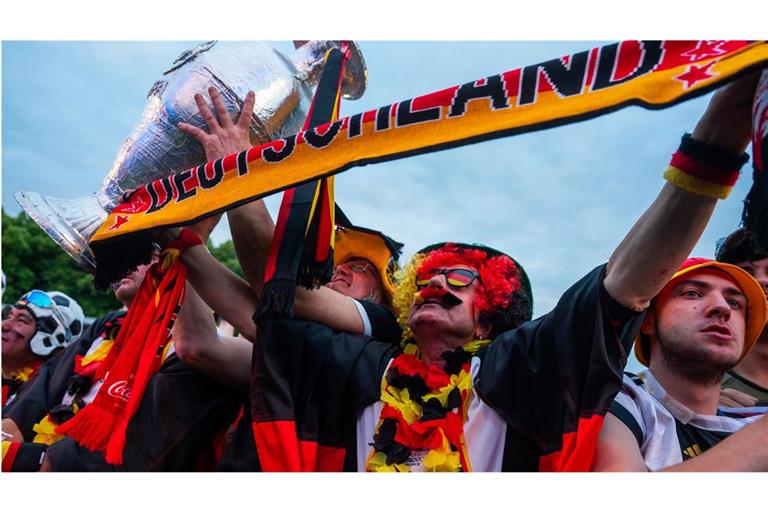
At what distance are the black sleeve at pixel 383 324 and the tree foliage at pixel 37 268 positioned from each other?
1810cm

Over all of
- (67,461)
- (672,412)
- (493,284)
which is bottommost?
(67,461)

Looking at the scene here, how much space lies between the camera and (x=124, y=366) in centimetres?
247

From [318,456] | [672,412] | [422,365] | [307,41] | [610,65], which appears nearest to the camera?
[610,65]

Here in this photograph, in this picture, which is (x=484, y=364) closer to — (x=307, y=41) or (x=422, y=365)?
(x=422, y=365)

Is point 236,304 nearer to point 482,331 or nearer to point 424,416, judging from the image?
point 424,416

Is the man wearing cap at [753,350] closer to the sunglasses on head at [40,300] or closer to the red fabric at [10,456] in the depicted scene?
the red fabric at [10,456]

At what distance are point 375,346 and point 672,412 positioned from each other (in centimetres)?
109

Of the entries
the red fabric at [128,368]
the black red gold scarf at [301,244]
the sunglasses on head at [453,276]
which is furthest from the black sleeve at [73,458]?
the sunglasses on head at [453,276]

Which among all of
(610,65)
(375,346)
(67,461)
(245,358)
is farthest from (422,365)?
(67,461)

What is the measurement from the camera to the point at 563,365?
81.9 inches

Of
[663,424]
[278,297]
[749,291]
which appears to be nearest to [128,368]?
[278,297]

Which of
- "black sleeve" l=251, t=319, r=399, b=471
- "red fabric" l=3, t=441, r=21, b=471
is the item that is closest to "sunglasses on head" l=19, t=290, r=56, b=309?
"red fabric" l=3, t=441, r=21, b=471

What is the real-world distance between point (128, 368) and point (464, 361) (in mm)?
1243

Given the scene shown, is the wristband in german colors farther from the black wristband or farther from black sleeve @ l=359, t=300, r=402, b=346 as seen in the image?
black sleeve @ l=359, t=300, r=402, b=346
